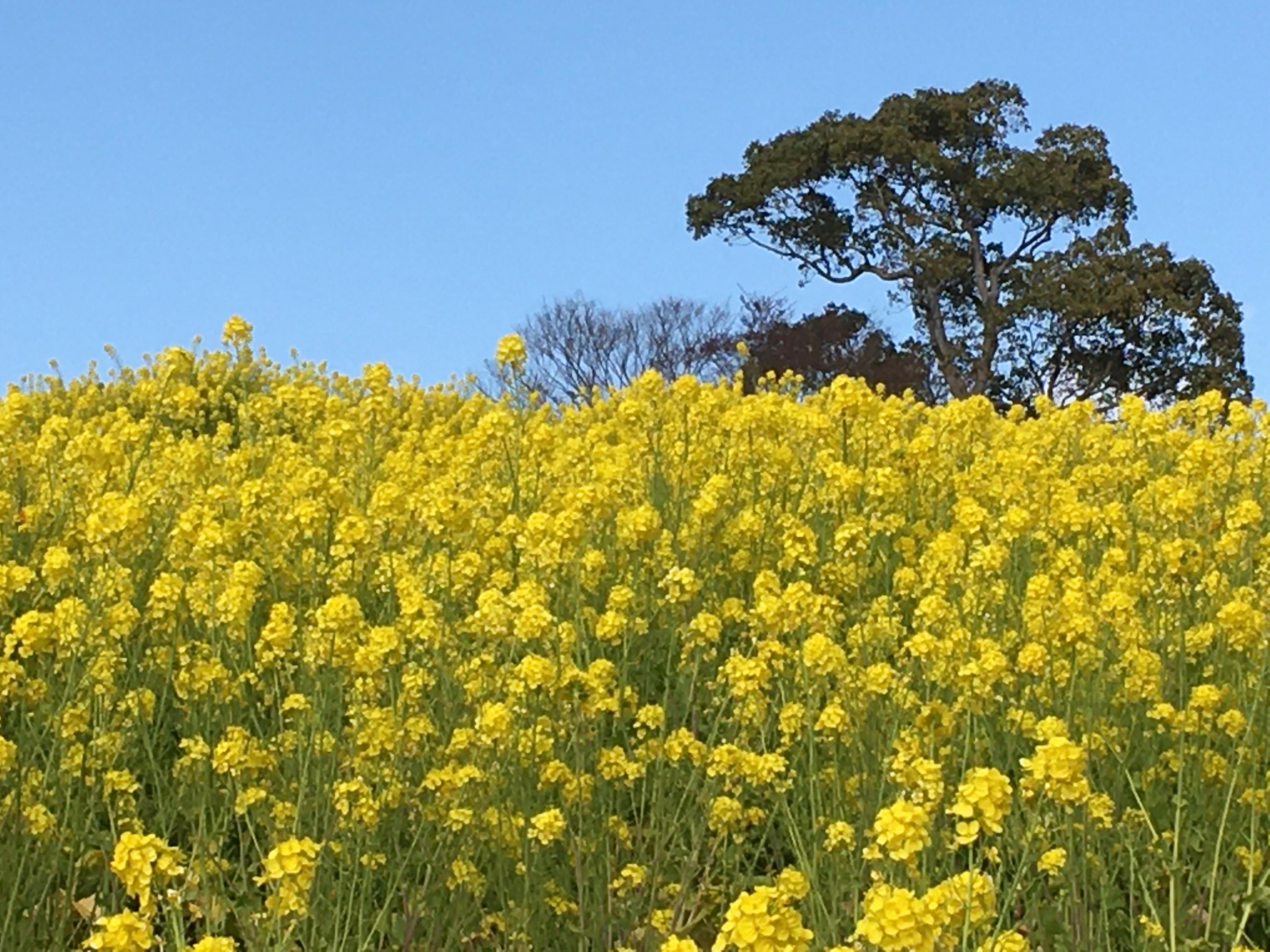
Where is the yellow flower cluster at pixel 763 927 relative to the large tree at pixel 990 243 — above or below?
below

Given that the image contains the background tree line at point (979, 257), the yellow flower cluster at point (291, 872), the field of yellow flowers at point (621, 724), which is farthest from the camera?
the background tree line at point (979, 257)

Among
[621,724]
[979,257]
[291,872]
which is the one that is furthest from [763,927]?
[979,257]

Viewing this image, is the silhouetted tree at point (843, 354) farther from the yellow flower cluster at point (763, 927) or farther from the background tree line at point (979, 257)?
the yellow flower cluster at point (763, 927)

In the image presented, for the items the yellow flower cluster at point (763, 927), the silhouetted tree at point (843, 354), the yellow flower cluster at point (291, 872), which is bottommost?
the yellow flower cluster at point (763, 927)

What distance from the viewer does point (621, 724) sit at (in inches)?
157

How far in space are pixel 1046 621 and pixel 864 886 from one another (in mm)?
980

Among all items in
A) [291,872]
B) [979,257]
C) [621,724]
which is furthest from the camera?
[979,257]

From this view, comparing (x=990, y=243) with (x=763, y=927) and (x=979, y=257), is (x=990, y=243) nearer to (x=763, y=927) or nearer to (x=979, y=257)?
(x=979, y=257)

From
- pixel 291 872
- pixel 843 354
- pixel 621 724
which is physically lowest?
pixel 291 872

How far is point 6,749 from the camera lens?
3223 millimetres

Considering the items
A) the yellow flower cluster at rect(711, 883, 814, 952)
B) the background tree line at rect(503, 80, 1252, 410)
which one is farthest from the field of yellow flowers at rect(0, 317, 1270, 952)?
the background tree line at rect(503, 80, 1252, 410)

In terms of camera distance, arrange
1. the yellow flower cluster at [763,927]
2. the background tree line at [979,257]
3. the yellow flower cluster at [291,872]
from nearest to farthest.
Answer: the yellow flower cluster at [763,927] < the yellow flower cluster at [291,872] < the background tree line at [979,257]

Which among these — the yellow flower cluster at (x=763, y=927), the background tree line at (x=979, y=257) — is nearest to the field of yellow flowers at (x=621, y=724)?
the yellow flower cluster at (x=763, y=927)

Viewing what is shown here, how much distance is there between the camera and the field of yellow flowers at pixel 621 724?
320 cm
